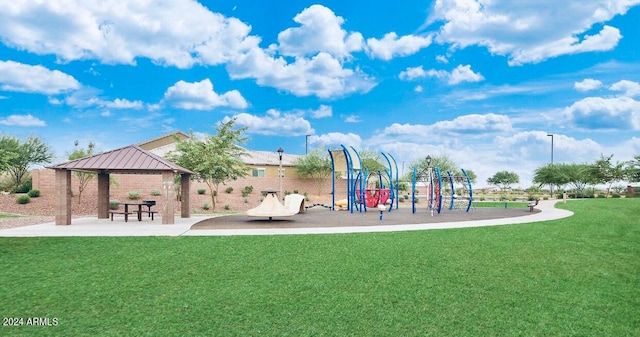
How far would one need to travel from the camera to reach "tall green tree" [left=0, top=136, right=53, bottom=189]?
102 feet

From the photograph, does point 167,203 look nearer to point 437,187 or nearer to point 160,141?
point 437,187

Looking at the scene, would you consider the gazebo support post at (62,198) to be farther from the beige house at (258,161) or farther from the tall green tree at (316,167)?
the tall green tree at (316,167)

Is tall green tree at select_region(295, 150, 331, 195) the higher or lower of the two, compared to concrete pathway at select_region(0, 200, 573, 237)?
higher

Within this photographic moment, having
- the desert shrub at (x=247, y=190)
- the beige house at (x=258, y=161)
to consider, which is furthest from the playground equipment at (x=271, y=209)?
the beige house at (x=258, y=161)

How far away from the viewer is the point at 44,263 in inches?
341

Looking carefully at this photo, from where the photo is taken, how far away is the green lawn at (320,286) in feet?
17.6

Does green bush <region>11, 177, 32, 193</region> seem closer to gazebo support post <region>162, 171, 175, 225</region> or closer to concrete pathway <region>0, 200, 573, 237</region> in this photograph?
concrete pathway <region>0, 200, 573, 237</region>

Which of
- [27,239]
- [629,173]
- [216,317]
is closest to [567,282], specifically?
[216,317]

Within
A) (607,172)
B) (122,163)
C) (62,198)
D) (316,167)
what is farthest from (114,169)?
(607,172)

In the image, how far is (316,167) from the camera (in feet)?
139

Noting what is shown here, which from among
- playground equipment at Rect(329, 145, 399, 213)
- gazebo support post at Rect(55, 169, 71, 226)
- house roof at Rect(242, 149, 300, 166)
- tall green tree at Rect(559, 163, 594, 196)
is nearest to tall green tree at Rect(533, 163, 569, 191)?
tall green tree at Rect(559, 163, 594, 196)

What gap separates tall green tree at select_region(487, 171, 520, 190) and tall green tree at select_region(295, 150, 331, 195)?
48.1m

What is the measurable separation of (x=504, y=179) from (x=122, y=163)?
78683 millimetres

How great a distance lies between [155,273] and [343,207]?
16824 mm
